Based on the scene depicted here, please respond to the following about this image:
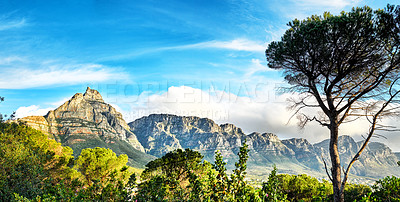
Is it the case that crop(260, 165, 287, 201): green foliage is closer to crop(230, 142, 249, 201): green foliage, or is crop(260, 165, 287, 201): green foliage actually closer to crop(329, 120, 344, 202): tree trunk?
crop(230, 142, 249, 201): green foliage

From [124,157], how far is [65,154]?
703 cm

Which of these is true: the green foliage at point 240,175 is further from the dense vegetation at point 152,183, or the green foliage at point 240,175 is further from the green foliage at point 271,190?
the green foliage at point 271,190

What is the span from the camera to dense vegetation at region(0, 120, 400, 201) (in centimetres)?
464

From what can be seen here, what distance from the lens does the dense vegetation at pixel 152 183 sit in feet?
15.2

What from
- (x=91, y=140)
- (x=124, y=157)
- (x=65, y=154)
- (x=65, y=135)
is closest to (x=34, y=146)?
(x=65, y=154)

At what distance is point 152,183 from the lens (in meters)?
5.52

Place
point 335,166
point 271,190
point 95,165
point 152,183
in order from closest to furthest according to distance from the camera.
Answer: point 271,190 → point 152,183 → point 335,166 → point 95,165

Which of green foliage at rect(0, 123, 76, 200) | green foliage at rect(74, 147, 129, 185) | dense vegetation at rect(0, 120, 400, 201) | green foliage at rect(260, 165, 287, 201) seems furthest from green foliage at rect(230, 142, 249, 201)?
green foliage at rect(74, 147, 129, 185)

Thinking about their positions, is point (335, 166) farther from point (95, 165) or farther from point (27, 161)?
point (95, 165)

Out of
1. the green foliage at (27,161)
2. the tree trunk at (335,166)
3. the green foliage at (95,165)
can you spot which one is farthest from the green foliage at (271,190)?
the green foliage at (95,165)

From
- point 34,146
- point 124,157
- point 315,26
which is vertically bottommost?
A: point 124,157

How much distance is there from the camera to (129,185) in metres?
6.29

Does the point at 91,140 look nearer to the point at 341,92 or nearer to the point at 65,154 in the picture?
the point at 65,154

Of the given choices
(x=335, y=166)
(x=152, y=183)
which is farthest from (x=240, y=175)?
(x=335, y=166)
